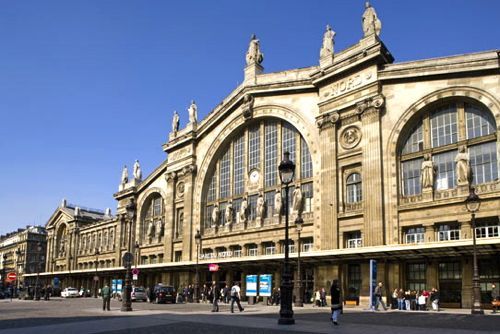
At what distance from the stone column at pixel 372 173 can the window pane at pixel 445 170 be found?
383 cm

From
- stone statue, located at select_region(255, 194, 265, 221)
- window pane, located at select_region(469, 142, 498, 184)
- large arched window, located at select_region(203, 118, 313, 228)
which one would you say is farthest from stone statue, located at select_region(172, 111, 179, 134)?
window pane, located at select_region(469, 142, 498, 184)

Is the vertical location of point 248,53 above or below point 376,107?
above

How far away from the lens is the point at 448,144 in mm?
33906

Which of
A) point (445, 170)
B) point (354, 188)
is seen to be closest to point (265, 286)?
point (354, 188)

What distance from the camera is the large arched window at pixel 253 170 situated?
4400cm

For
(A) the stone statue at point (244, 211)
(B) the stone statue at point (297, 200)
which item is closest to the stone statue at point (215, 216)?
(A) the stone statue at point (244, 211)

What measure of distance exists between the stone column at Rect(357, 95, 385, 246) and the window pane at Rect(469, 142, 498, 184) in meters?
6.18

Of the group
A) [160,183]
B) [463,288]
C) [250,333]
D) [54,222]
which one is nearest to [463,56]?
[463,288]

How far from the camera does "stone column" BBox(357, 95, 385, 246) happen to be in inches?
1383

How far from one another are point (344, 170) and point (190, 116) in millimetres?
24425

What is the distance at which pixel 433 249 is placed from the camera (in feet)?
98.5

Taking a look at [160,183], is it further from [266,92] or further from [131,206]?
[131,206]

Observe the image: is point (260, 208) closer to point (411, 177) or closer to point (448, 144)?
point (411, 177)

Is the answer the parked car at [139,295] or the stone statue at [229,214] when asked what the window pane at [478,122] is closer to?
the stone statue at [229,214]
